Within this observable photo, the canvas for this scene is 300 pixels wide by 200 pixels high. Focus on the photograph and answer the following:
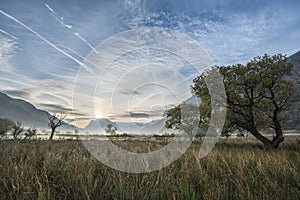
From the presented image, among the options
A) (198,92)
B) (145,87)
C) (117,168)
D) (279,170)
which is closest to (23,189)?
(117,168)

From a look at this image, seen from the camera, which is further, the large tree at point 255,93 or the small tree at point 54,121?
the small tree at point 54,121

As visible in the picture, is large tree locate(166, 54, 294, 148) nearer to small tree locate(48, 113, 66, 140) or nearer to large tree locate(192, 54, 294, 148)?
large tree locate(192, 54, 294, 148)

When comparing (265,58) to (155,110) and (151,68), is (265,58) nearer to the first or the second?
(155,110)

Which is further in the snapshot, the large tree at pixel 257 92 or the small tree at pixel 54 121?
the small tree at pixel 54 121

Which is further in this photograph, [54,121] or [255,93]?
[54,121]

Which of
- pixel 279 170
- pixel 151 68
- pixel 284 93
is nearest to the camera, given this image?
pixel 279 170

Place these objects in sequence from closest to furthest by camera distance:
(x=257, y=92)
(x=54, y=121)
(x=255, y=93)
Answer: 1. (x=257, y=92)
2. (x=255, y=93)
3. (x=54, y=121)

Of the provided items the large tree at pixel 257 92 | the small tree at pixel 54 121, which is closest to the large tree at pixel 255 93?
the large tree at pixel 257 92

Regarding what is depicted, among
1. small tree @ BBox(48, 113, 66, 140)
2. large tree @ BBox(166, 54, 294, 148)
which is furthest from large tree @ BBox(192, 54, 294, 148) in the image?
small tree @ BBox(48, 113, 66, 140)

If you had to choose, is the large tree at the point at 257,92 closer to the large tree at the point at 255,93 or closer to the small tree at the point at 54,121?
the large tree at the point at 255,93

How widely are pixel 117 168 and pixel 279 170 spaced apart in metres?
4.27

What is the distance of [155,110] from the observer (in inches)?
506

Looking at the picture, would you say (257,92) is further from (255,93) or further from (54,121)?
(54,121)

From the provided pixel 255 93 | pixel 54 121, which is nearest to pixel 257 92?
pixel 255 93
